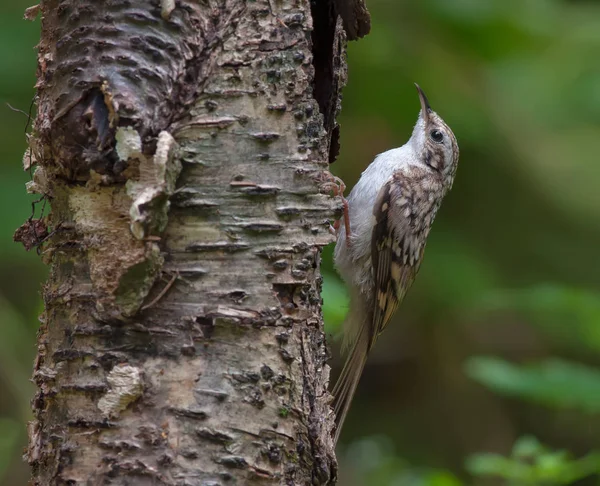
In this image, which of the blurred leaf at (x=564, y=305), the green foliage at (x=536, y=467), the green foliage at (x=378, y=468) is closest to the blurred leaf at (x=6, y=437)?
the green foliage at (x=378, y=468)

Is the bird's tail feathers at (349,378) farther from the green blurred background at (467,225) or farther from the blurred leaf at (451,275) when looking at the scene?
the blurred leaf at (451,275)

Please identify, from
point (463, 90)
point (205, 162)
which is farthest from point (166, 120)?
point (463, 90)

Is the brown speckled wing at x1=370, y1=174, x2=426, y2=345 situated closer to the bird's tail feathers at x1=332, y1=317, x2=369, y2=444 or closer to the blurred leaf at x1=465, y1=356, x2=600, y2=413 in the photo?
the bird's tail feathers at x1=332, y1=317, x2=369, y2=444

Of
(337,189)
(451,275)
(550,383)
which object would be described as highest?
(337,189)

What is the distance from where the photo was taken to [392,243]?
4422 millimetres

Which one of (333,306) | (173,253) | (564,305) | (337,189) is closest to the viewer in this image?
(173,253)

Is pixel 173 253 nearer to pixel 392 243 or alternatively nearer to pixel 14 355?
pixel 392 243

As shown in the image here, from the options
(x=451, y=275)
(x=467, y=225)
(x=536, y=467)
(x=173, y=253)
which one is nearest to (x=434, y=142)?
(x=451, y=275)

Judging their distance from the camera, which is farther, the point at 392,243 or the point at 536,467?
the point at 392,243

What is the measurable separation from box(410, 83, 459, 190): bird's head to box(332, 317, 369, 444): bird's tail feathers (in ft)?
3.72

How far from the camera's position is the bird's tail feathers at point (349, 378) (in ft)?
11.9

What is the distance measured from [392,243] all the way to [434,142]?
65cm

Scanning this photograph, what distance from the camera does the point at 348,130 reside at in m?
5.62

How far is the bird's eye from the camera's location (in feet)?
15.1
